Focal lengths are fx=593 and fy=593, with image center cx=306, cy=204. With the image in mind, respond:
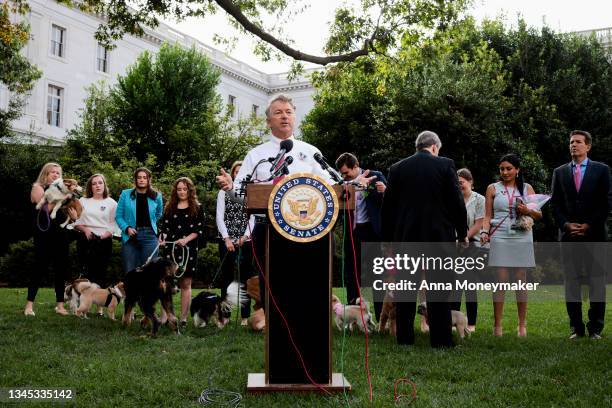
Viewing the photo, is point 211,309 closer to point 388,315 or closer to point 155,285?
point 155,285

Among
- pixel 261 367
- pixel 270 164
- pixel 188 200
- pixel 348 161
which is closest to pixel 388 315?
pixel 348 161

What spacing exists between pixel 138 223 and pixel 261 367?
4116mm

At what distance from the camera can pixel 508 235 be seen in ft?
25.0

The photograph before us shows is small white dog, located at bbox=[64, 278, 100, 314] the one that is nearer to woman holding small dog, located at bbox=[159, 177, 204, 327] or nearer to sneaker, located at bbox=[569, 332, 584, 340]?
woman holding small dog, located at bbox=[159, 177, 204, 327]

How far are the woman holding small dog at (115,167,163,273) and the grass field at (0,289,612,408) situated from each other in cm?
120

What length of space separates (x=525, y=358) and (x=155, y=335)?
4.23 meters

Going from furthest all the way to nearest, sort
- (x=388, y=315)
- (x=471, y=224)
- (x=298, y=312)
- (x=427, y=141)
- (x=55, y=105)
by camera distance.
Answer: (x=55, y=105)
(x=471, y=224)
(x=388, y=315)
(x=427, y=141)
(x=298, y=312)

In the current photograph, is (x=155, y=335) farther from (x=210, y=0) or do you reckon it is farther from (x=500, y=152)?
(x=500, y=152)

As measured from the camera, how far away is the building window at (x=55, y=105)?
3547 centimetres

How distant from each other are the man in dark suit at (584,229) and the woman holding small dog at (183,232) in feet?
16.3

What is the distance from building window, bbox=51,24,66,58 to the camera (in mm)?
35500

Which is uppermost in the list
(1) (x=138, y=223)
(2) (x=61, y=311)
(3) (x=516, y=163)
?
(3) (x=516, y=163)

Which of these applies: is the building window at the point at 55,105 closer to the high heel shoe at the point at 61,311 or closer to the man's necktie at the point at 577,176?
the high heel shoe at the point at 61,311

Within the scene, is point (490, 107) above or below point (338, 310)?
above
